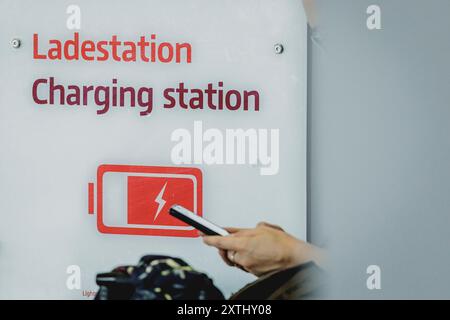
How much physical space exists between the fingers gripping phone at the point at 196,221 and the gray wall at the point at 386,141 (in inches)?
9.5

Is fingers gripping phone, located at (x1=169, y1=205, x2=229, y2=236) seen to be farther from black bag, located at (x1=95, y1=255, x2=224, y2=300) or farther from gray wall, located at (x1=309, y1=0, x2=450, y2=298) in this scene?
gray wall, located at (x1=309, y1=0, x2=450, y2=298)

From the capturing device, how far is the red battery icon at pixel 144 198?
6.25ft

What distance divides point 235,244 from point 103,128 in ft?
1.45

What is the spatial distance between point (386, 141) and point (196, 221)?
1.67 feet

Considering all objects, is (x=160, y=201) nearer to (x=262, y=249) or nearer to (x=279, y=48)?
(x=262, y=249)

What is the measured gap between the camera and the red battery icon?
1.90 meters

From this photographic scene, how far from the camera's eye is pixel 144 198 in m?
1.91

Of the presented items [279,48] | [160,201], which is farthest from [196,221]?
[279,48]

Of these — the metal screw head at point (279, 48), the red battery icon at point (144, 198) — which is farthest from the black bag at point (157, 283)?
the metal screw head at point (279, 48)

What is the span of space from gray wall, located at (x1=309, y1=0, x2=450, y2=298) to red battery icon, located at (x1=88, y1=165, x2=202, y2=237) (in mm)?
310

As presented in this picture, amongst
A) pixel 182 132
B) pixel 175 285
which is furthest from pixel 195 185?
pixel 175 285

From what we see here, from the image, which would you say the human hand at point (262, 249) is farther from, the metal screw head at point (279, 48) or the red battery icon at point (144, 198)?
the metal screw head at point (279, 48)

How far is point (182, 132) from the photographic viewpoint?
1.90m
